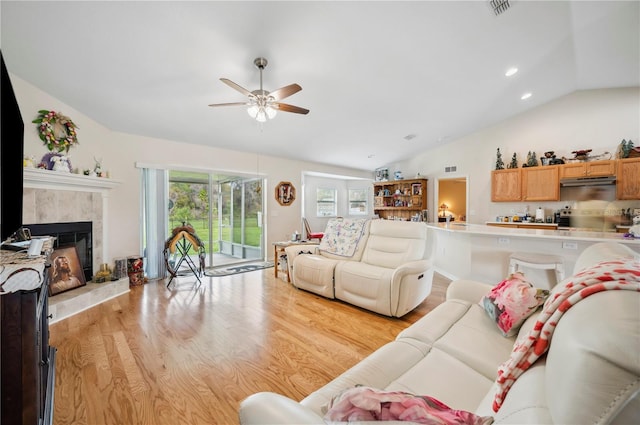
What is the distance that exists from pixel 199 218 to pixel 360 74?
3876mm

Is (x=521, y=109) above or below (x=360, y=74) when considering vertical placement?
above

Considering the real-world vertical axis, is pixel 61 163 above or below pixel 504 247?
above

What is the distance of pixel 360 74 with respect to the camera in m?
3.28

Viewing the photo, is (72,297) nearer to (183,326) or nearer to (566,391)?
(183,326)

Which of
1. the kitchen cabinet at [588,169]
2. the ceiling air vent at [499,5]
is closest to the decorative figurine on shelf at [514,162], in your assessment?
the kitchen cabinet at [588,169]

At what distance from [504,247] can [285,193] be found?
436 cm

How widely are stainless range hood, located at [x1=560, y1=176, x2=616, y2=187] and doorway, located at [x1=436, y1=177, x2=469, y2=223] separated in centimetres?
259

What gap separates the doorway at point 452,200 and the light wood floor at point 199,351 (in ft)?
14.9

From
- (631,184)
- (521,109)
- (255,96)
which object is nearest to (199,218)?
(255,96)

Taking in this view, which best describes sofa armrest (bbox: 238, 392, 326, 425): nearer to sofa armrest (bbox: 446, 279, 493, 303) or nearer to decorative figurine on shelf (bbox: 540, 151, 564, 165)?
sofa armrest (bbox: 446, 279, 493, 303)

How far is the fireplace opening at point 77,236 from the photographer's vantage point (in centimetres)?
305

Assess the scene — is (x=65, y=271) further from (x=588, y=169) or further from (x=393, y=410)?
(x=588, y=169)

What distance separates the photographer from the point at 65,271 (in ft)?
10.0

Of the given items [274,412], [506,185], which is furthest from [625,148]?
[274,412]
